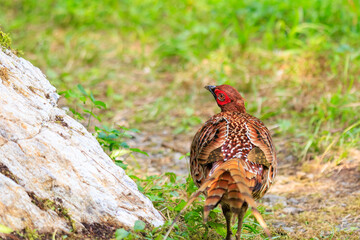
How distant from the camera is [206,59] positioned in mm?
7160

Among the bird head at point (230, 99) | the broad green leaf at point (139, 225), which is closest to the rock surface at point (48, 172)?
the broad green leaf at point (139, 225)

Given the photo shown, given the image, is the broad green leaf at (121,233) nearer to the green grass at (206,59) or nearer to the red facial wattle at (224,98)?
the red facial wattle at (224,98)

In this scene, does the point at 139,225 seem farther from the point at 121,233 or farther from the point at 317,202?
the point at 317,202

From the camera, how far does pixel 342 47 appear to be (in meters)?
6.35

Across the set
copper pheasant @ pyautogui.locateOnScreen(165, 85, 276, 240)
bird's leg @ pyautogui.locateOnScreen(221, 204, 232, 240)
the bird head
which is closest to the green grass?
the bird head

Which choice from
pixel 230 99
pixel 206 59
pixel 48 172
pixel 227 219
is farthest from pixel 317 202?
pixel 206 59

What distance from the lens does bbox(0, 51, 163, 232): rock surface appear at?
2.55 metres

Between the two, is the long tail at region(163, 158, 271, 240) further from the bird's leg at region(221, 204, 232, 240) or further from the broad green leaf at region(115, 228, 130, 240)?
the bird's leg at region(221, 204, 232, 240)

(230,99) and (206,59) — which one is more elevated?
(206,59)

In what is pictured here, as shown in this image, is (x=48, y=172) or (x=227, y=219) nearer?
(x=48, y=172)

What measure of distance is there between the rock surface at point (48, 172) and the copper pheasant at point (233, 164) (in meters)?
0.47

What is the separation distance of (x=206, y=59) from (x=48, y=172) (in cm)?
480

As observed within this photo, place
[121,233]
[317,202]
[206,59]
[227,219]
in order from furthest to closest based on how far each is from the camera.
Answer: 1. [206,59]
2. [317,202]
3. [227,219]
4. [121,233]

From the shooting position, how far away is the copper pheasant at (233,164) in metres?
2.62
